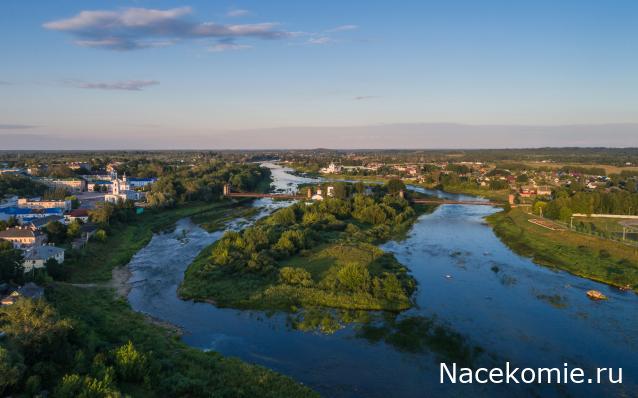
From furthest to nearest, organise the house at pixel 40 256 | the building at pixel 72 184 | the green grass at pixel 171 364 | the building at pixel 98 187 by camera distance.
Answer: the building at pixel 72 184
the building at pixel 98 187
the house at pixel 40 256
the green grass at pixel 171 364

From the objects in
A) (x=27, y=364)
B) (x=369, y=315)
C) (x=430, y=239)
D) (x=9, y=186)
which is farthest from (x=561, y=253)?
(x=9, y=186)

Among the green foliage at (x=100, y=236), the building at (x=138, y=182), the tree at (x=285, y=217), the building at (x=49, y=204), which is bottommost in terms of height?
the green foliage at (x=100, y=236)

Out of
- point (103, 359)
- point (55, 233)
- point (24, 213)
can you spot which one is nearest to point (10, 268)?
point (103, 359)

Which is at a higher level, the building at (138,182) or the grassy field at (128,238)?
the building at (138,182)

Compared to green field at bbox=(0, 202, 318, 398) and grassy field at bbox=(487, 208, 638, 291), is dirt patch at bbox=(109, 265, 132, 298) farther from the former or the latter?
grassy field at bbox=(487, 208, 638, 291)

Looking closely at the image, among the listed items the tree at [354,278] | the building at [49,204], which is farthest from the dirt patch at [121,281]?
the building at [49,204]

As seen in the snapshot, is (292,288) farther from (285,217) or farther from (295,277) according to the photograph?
(285,217)

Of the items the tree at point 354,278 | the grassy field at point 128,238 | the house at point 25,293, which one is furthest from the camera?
the grassy field at point 128,238

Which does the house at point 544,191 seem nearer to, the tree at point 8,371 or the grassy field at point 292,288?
the grassy field at point 292,288
